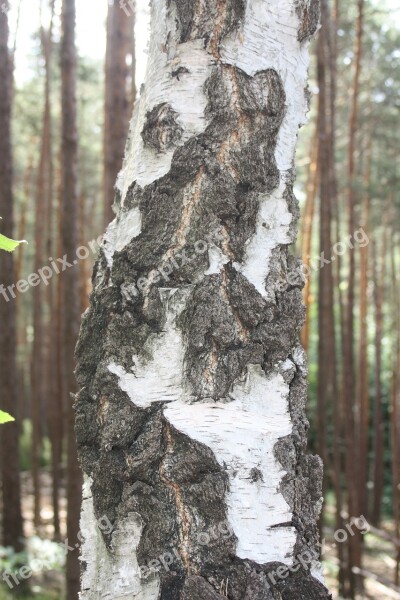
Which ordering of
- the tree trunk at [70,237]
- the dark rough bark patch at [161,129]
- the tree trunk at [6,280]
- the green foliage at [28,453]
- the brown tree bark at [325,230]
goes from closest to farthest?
the dark rough bark patch at [161,129] < the tree trunk at [70,237] < the brown tree bark at [325,230] < the tree trunk at [6,280] < the green foliage at [28,453]

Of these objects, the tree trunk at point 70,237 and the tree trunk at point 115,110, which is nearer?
the tree trunk at point 70,237

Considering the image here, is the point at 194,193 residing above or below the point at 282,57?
below

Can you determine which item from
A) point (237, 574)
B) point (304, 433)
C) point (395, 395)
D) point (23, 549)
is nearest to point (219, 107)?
point (304, 433)

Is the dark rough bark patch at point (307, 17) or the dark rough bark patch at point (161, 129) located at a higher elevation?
the dark rough bark patch at point (307, 17)

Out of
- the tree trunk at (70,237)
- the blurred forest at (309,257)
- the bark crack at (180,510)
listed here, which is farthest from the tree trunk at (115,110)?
the bark crack at (180,510)

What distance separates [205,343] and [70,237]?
4.21 metres

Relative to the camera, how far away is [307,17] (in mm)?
1228

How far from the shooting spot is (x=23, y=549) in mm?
6395

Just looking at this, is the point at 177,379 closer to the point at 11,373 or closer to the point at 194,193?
the point at 194,193

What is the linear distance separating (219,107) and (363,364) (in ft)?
29.5

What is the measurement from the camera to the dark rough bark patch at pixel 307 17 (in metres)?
1.22

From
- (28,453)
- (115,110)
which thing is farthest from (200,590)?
(28,453)

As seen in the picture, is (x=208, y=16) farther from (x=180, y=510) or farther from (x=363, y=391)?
(x=363, y=391)

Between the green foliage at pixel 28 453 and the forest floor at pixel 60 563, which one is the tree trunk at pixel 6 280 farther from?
the green foliage at pixel 28 453
